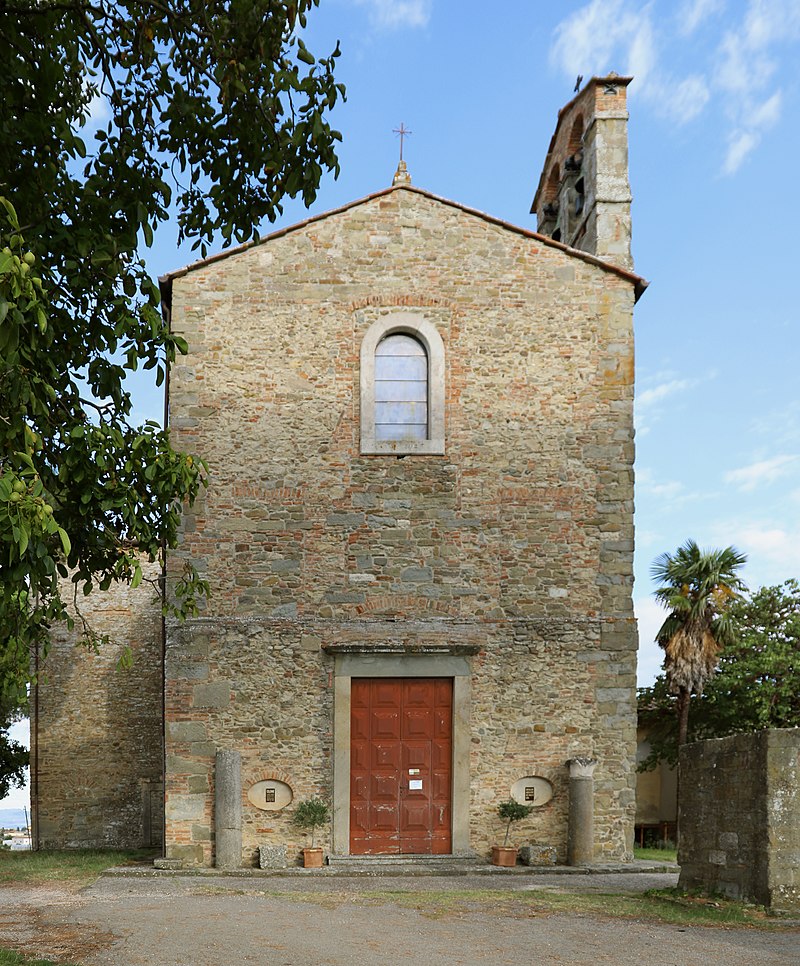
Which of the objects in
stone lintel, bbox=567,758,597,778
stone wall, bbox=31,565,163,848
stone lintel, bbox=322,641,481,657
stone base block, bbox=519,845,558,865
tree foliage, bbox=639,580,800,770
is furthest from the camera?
tree foliage, bbox=639,580,800,770

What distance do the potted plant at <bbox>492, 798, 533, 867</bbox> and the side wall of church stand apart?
0.43 ft

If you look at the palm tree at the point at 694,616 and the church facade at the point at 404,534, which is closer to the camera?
the church facade at the point at 404,534

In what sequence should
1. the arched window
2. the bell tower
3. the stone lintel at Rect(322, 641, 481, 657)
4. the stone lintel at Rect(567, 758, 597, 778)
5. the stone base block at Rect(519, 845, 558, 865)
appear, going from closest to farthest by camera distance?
the stone base block at Rect(519, 845, 558, 865)
the stone lintel at Rect(567, 758, 597, 778)
the stone lintel at Rect(322, 641, 481, 657)
the arched window
the bell tower

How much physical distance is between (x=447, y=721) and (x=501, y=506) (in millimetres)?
2731

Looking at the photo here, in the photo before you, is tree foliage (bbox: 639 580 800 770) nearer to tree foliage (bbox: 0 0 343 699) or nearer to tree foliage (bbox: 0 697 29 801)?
Answer: tree foliage (bbox: 0 697 29 801)

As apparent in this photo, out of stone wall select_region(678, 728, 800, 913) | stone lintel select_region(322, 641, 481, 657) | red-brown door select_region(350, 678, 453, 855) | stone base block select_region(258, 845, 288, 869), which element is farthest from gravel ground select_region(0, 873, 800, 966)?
stone lintel select_region(322, 641, 481, 657)

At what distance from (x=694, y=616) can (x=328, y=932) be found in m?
14.1

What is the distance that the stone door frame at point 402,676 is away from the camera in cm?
1291

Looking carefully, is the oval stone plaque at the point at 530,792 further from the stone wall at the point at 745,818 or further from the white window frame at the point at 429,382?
the white window frame at the point at 429,382

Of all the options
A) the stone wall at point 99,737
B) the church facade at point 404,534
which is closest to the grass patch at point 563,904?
the church facade at point 404,534

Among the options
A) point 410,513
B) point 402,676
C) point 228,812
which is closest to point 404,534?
point 410,513

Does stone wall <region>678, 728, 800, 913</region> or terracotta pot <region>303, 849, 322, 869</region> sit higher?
stone wall <region>678, 728, 800, 913</region>

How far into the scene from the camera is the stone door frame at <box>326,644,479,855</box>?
508 inches

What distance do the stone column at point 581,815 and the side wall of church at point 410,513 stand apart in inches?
6.4
